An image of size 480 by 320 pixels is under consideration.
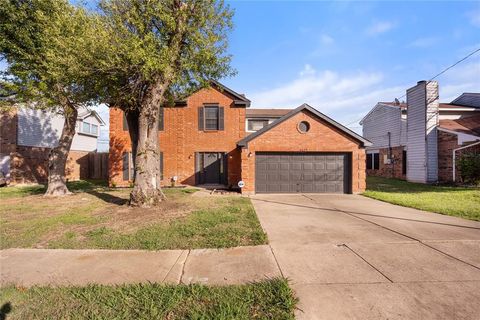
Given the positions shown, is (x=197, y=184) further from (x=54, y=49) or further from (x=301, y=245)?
(x=301, y=245)

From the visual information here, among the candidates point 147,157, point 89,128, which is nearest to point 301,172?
point 147,157

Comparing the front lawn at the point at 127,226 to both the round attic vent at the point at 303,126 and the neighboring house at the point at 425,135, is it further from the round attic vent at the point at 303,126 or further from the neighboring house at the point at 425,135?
the neighboring house at the point at 425,135

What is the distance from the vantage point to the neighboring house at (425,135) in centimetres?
1677

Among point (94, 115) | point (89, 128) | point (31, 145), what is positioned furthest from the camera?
point (94, 115)

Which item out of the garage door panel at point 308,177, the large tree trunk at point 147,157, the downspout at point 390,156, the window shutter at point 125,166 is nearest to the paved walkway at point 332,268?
the large tree trunk at point 147,157

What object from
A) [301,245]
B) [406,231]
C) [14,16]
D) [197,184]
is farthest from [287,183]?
[14,16]

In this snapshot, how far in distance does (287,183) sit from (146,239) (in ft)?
31.8

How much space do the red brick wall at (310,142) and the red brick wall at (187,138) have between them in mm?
3292

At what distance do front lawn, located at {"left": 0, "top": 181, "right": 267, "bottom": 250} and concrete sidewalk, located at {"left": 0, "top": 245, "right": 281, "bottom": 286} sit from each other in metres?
0.37

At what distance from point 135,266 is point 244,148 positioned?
998 centimetres

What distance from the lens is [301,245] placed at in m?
5.52

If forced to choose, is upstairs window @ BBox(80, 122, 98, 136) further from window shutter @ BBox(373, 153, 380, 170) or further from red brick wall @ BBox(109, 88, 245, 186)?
window shutter @ BBox(373, 153, 380, 170)

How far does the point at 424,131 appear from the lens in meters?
17.9

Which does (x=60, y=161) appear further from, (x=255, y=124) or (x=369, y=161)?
(x=369, y=161)
